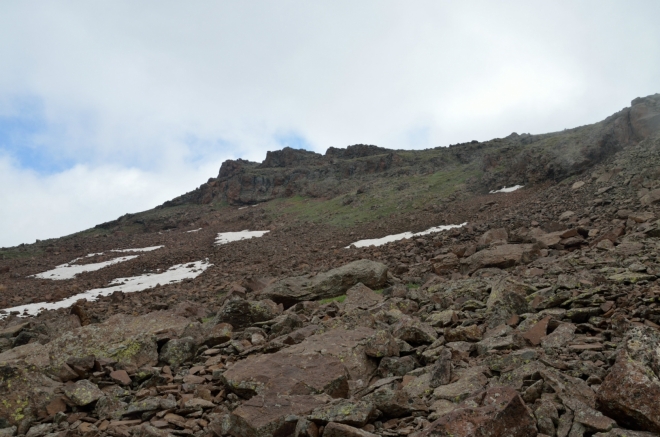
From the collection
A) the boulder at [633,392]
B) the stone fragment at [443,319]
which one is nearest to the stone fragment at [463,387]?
the boulder at [633,392]

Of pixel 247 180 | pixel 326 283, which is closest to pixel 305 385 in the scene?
pixel 326 283

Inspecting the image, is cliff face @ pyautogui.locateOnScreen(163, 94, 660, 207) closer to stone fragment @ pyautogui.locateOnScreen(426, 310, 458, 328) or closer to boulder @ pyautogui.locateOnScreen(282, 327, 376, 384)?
stone fragment @ pyautogui.locateOnScreen(426, 310, 458, 328)

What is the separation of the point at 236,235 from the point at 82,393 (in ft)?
146

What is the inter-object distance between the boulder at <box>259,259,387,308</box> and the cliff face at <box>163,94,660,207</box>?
2853 cm

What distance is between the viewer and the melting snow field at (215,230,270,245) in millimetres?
47487

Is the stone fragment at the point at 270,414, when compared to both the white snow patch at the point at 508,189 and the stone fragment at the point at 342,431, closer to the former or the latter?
the stone fragment at the point at 342,431

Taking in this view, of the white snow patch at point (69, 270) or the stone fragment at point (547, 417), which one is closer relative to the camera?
the stone fragment at point (547, 417)

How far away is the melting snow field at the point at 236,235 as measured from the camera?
47.5 m

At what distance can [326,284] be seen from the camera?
14.8 m

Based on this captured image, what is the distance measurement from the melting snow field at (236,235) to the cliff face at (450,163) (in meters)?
18.9

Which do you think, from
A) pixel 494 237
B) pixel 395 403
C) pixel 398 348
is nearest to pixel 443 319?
pixel 398 348

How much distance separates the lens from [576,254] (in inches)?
482

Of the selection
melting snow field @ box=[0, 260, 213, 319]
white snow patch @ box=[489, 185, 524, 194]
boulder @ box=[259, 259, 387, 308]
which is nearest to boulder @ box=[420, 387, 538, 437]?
boulder @ box=[259, 259, 387, 308]

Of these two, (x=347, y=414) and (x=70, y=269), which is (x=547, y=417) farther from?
(x=70, y=269)
